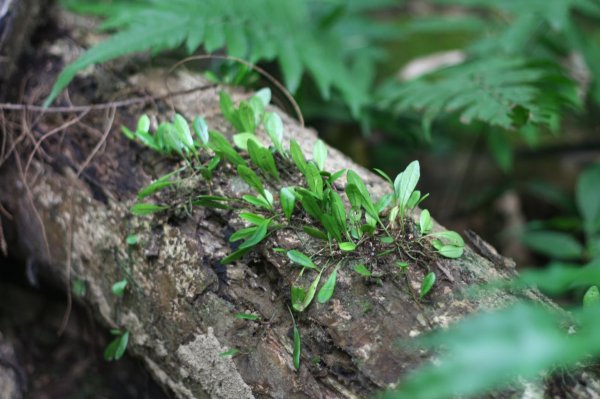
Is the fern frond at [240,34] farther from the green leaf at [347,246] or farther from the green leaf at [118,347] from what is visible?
the green leaf at [347,246]

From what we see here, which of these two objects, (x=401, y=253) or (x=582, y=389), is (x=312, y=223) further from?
(x=582, y=389)

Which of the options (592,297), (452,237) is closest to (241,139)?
(452,237)

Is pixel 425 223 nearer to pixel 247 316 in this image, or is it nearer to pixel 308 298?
pixel 308 298

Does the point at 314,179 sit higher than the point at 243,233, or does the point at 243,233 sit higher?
the point at 314,179

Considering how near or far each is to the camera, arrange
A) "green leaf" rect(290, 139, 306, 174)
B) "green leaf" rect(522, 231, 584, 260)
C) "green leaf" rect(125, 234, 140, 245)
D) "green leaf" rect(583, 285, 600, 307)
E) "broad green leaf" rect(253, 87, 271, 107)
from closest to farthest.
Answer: "green leaf" rect(583, 285, 600, 307), "green leaf" rect(290, 139, 306, 174), "green leaf" rect(125, 234, 140, 245), "broad green leaf" rect(253, 87, 271, 107), "green leaf" rect(522, 231, 584, 260)

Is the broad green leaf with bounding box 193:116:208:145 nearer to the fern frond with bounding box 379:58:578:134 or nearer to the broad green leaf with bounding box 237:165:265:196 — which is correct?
the broad green leaf with bounding box 237:165:265:196

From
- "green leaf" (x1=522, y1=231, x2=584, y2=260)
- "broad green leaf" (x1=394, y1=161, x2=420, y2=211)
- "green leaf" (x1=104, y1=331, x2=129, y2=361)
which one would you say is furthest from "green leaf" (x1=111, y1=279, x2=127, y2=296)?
"green leaf" (x1=522, y1=231, x2=584, y2=260)
